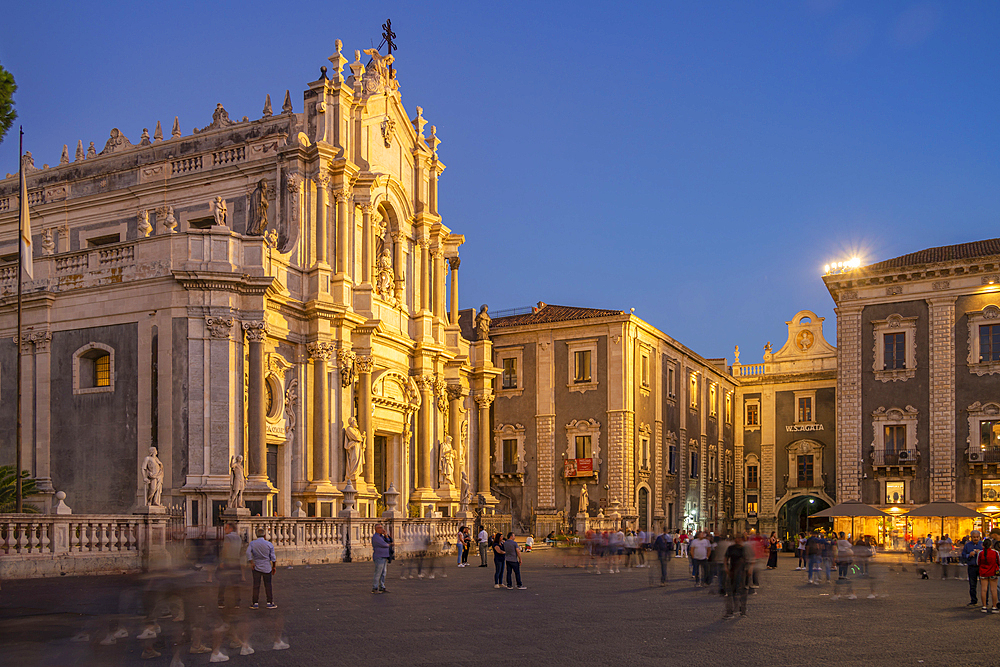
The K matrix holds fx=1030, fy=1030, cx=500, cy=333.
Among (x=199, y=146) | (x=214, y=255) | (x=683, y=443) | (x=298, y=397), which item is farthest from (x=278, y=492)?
(x=683, y=443)

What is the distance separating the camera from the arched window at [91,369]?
1240 inches

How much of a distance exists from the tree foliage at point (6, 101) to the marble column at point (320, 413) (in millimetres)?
16801

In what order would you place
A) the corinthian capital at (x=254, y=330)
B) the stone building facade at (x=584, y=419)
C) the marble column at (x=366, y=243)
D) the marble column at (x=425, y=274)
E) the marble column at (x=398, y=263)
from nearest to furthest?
the corinthian capital at (x=254, y=330), the marble column at (x=366, y=243), the marble column at (x=398, y=263), the marble column at (x=425, y=274), the stone building facade at (x=584, y=419)

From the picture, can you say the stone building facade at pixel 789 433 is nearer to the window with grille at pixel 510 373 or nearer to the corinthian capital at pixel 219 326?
the window with grille at pixel 510 373

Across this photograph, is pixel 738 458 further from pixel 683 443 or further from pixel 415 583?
pixel 415 583

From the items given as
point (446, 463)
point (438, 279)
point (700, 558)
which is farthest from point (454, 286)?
point (700, 558)

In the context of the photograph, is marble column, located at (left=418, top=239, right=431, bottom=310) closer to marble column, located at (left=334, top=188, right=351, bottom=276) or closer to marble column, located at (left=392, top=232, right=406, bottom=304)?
marble column, located at (left=392, top=232, right=406, bottom=304)

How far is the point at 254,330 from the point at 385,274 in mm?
9455

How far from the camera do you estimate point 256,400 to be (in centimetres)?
3122

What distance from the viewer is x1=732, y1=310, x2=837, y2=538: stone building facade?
6191cm

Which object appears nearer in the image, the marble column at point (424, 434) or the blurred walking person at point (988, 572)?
the blurred walking person at point (988, 572)

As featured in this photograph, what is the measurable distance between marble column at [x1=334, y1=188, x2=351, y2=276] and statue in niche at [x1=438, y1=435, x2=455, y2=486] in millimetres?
8932

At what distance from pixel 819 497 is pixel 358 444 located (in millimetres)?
35343

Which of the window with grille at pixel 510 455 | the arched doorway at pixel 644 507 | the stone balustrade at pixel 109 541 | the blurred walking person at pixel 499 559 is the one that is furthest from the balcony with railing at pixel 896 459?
the blurred walking person at pixel 499 559
